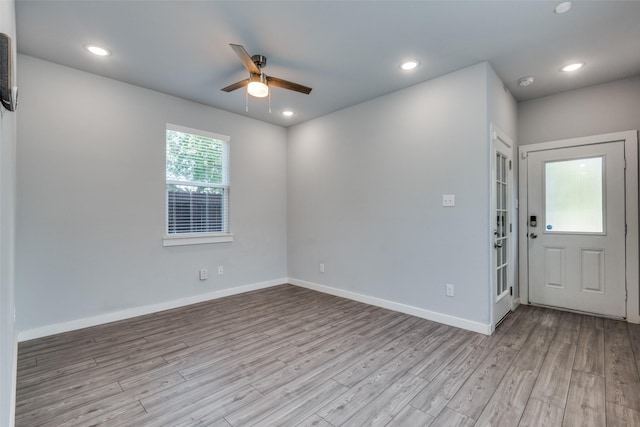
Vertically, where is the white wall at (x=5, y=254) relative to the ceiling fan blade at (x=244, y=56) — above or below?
below

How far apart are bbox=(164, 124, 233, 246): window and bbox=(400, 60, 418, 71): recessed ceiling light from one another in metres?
2.64

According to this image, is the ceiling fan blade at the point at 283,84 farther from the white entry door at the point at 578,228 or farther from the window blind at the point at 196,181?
the white entry door at the point at 578,228

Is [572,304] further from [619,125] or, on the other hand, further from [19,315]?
[19,315]

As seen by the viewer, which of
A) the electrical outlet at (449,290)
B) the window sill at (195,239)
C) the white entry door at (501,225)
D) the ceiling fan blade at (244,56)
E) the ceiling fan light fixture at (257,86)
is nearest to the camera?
the ceiling fan blade at (244,56)

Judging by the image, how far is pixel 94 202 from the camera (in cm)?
326

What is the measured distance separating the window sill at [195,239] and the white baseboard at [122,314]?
2.39ft

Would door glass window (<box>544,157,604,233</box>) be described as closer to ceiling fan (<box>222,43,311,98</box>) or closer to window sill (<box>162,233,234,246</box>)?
ceiling fan (<box>222,43,311,98</box>)

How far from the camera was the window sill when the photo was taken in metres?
3.82

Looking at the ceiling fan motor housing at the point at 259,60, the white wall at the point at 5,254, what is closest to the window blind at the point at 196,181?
the ceiling fan motor housing at the point at 259,60

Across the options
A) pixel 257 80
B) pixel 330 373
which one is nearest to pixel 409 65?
pixel 257 80

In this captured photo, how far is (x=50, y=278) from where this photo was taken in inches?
118

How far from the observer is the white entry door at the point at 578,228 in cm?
343

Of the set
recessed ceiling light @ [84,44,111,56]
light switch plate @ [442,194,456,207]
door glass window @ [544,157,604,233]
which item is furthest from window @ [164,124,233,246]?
door glass window @ [544,157,604,233]

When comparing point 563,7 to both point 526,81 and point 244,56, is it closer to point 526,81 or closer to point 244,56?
point 526,81
